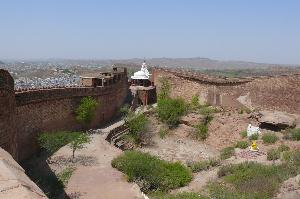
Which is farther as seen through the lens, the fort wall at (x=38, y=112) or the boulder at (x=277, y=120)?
the boulder at (x=277, y=120)

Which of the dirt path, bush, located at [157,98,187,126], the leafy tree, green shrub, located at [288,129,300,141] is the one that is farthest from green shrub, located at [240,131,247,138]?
the leafy tree

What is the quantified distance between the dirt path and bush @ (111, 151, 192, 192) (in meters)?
0.37

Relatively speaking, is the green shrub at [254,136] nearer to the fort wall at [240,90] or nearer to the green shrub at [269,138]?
the green shrub at [269,138]

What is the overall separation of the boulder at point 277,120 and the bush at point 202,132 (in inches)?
121

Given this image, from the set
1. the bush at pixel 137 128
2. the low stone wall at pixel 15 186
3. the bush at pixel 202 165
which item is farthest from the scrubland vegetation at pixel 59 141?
the low stone wall at pixel 15 186

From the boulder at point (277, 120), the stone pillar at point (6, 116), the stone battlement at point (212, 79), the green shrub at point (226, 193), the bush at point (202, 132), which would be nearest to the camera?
the stone pillar at point (6, 116)

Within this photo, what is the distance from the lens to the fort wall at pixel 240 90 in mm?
27984

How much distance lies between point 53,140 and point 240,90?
16100mm

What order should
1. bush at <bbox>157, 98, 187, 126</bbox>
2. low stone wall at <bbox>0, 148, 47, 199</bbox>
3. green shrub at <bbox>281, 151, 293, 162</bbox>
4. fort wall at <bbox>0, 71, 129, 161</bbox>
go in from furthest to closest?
bush at <bbox>157, 98, 187, 126</bbox>
green shrub at <bbox>281, 151, 293, 162</bbox>
fort wall at <bbox>0, 71, 129, 161</bbox>
low stone wall at <bbox>0, 148, 47, 199</bbox>

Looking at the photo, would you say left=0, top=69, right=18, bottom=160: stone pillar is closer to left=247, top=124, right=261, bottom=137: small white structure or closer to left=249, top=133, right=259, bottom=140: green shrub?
left=249, top=133, right=259, bottom=140: green shrub

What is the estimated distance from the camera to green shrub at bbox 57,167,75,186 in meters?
14.9

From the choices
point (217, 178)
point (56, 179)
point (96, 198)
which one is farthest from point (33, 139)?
point (217, 178)

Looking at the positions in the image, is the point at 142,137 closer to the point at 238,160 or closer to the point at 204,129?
the point at 204,129

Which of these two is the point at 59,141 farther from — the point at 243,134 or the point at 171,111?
the point at 243,134
